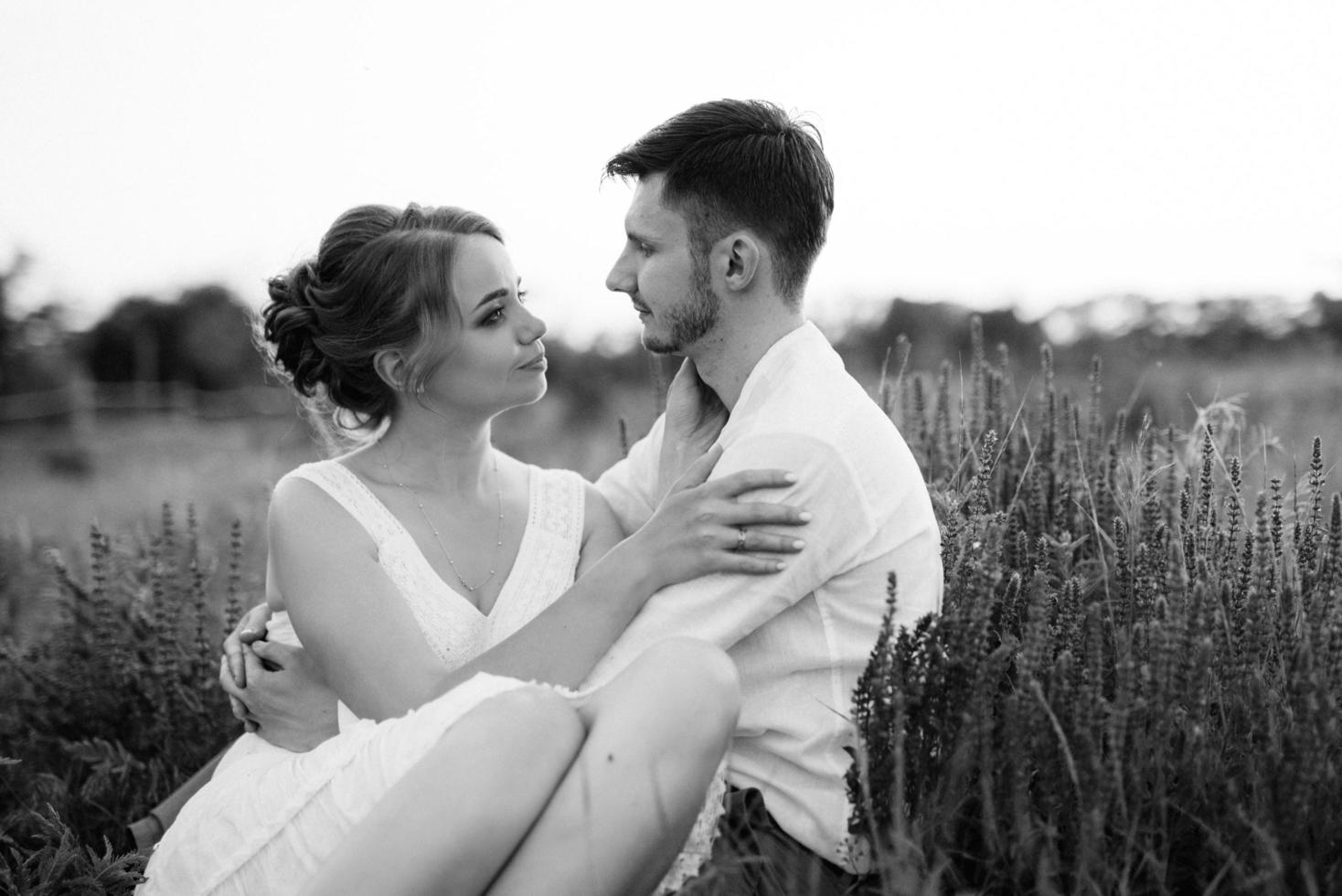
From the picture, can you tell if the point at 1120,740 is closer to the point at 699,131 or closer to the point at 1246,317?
the point at 699,131

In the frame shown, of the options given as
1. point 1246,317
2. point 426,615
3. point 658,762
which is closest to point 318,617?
point 426,615

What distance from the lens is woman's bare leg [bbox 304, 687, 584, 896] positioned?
2045 mm

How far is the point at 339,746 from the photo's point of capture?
2527 mm

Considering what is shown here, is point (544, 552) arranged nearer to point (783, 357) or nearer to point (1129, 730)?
point (783, 357)

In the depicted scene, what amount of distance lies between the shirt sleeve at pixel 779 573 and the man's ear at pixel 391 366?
117 centimetres

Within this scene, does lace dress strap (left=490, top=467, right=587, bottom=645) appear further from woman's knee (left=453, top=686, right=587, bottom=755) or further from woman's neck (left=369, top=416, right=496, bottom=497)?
woman's knee (left=453, top=686, right=587, bottom=755)

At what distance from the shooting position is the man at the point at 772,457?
245 cm

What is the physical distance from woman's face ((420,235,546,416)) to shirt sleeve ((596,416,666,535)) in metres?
0.41

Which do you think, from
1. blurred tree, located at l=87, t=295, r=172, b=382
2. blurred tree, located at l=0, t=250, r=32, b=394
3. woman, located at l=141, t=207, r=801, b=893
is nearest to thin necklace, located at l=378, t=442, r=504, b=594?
woman, located at l=141, t=207, r=801, b=893

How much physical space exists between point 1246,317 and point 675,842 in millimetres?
10871

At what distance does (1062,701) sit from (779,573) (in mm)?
597

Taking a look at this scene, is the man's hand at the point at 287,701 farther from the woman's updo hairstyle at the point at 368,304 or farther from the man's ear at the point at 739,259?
the man's ear at the point at 739,259

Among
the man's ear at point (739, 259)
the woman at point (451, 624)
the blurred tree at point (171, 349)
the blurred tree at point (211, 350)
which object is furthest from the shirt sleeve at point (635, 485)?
the blurred tree at point (171, 349)

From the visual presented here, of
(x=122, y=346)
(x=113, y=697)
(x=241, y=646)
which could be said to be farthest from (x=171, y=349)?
(x=241, y=646)
